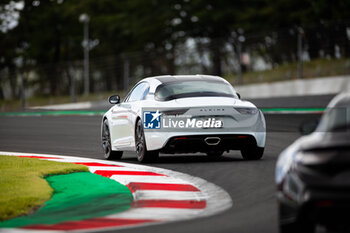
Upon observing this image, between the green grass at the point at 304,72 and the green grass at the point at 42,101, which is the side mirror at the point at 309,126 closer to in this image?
the green grass at the point at 304,72

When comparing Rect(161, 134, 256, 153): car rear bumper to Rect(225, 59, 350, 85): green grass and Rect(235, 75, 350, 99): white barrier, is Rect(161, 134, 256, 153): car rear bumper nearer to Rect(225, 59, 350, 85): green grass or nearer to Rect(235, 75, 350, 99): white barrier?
Rect(235, 75, 350, 99): white barrier

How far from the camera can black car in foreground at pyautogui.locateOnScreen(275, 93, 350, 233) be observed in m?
5.91

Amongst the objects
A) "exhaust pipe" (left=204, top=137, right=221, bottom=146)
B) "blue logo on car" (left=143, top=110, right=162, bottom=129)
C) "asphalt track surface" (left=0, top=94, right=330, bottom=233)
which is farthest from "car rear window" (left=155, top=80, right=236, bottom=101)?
"asphalt track surface" (left=0, top=94, right=330, bottom=233)

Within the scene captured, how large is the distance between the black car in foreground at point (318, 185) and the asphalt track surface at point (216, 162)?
102cm

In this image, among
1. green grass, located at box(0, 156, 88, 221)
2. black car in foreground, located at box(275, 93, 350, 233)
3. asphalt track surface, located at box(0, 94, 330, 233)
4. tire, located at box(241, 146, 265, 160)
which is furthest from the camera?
tire, located at box(241, 146, 265, 160)

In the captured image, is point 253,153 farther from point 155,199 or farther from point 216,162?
point 155,199

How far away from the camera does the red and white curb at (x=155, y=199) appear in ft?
26.1

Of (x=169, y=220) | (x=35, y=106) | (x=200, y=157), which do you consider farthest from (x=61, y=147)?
(x=35, y=106)

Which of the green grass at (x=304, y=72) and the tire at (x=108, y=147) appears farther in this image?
the green grass at (x=304, y=72)

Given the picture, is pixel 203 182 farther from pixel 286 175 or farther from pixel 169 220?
pixel 286 175

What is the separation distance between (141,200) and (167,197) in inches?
12.6

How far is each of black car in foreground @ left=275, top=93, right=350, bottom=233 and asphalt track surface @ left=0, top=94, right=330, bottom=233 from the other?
1.02 meters

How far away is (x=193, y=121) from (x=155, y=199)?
3.48 meters

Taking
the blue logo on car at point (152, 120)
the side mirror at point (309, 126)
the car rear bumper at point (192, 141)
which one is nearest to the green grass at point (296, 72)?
the car rear bumper at point (192, 141)
